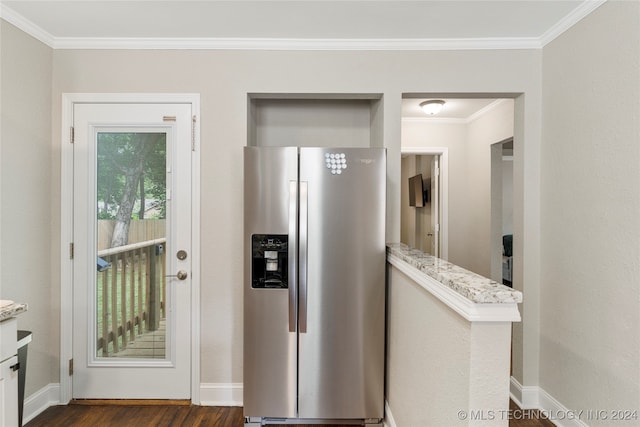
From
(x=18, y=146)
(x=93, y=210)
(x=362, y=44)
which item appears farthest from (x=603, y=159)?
(x=18, y=146)

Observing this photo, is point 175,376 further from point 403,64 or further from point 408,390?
point 403,64

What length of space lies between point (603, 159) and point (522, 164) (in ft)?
1.85

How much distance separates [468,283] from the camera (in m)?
1.12

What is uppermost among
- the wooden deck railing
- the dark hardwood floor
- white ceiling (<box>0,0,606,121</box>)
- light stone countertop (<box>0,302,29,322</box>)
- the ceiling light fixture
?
white ceiling (<box>0,0,606,121</box>)

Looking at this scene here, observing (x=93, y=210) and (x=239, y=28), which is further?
(x=93, y=210)

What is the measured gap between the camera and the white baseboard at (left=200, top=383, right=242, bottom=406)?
7.45 feet

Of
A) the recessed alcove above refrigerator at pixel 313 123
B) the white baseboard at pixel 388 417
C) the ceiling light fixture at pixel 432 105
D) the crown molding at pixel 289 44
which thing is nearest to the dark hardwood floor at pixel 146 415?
the white baseboard at pixel 388 417

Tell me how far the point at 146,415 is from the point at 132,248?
1.09 meters

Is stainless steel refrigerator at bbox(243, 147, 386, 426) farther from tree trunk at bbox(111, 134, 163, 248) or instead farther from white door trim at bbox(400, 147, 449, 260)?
white door trim at bbox(400, 147, 449, 260)

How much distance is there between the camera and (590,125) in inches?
71.6

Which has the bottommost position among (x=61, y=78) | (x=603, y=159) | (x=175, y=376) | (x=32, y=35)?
(x=175, y=376)

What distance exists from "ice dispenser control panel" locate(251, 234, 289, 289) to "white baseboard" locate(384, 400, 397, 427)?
0.97 meters

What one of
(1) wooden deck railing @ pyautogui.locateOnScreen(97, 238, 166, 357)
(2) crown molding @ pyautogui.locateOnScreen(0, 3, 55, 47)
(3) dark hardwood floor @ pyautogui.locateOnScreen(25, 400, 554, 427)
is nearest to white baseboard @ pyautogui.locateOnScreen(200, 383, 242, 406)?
(3) dark hardwood floor @ pyautogui.locateOnScreen(25, 400, 554, 427)

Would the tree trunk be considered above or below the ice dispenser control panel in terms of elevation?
above
